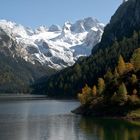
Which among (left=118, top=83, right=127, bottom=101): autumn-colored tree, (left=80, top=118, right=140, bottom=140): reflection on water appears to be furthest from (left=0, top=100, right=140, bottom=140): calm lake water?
(left=118, top=83, right=127, bottom=101): autumn-colored tree

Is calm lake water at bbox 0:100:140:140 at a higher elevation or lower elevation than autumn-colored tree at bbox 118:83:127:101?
lower


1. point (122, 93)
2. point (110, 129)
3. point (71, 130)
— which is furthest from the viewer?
point (122, 93)

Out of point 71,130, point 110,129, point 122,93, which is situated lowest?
point 71,130

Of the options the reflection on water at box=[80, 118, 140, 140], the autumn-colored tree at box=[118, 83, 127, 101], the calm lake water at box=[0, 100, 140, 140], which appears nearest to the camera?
the reflection on water at box=[80, 118, 140, 140]

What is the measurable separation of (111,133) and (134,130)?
8.30 metres

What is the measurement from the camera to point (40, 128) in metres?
161

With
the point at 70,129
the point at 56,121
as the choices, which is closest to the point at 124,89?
the point at 56,121

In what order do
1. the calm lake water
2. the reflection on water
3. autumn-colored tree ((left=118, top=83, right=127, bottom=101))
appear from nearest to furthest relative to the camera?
the reflection on water → the calm lake water → autumn-colored tree ((left=118, top=83, right=127, bottom=101))

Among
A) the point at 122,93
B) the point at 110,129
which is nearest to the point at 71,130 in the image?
the point at 110,129

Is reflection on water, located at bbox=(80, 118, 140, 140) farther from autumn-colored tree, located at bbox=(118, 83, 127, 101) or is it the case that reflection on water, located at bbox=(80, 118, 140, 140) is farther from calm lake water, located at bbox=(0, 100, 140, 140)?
autumn-colored tree, located at bbox=(118, 83, 127, 101)

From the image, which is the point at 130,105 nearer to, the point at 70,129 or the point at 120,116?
the point at 120,116

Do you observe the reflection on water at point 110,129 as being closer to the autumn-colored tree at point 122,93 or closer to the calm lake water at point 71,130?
the calm lake water at point 71,130

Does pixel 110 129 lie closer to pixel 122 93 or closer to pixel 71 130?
pixel 71 130

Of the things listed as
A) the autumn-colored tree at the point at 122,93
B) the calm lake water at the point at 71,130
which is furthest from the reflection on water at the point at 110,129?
the autumn-colored tree at the point at 122,93
